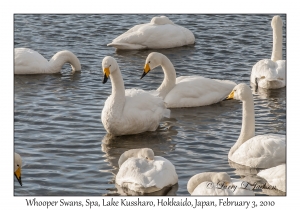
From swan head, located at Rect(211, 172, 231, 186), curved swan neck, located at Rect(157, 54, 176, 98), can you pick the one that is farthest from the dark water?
swan head, located at Rect(211, 172, 231, 186)

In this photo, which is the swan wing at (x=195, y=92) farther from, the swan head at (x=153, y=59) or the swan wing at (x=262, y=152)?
the swan wing at (x=262, y=152)

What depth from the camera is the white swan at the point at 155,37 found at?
2138 centimetres

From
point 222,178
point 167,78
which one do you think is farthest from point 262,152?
point 167,78

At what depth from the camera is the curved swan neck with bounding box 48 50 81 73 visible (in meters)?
19.2

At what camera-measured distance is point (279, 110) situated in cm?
1596

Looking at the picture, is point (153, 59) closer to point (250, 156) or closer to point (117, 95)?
point (117, 95)

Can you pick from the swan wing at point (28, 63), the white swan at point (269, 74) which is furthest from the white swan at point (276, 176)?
the swan wing at point (28, 63)

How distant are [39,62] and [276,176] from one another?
29.8 feet

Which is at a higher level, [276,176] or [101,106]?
[101,106]

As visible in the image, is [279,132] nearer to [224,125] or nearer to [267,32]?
[224,125]

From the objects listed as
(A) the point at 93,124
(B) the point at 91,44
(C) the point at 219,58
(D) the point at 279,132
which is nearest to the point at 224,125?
(D) the point at 279,132

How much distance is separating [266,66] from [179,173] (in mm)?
6137

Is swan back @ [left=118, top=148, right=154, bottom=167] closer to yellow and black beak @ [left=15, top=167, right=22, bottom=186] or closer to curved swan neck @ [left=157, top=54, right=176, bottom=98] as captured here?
yellow and black beak @ [left=15, top=167, right=22, bottom=186]

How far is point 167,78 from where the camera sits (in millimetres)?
16453
